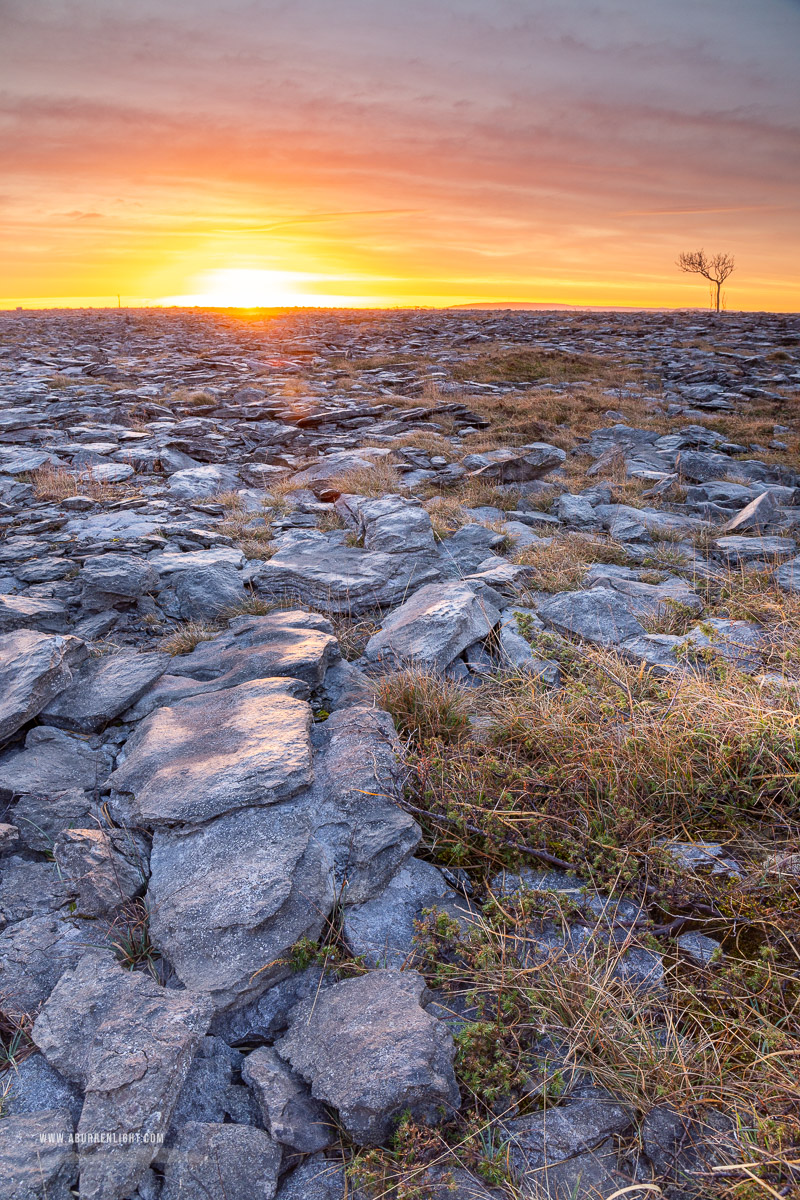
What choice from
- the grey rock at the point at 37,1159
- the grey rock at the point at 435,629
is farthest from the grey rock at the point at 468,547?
the grey rock at the point at 37,1159

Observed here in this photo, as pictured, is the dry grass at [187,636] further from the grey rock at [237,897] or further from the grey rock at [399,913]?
the grey rock at [399,913]

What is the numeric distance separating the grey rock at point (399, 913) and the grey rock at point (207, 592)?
9.57ft

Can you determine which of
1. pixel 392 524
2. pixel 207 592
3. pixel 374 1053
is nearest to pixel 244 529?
pixel 392 524

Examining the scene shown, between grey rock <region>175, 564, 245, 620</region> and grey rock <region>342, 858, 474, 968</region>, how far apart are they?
9.57 ft

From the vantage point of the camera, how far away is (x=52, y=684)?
3.61 m

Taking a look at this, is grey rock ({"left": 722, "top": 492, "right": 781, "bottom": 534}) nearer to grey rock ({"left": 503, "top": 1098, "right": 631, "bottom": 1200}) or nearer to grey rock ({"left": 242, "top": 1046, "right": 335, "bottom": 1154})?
grey rock ({"left": 503, "top": 1098, "right": 631, "bottom": 1200})

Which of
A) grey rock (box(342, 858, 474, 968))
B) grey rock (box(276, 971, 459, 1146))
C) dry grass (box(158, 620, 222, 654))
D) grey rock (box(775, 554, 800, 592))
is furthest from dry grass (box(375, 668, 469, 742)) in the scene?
grey rock (box(775, 554, 800, 592))

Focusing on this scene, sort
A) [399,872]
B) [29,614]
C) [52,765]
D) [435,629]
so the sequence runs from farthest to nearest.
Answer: [29,614] < [435,629] < [52,765] < [399,872]

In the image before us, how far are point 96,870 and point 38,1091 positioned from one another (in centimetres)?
73

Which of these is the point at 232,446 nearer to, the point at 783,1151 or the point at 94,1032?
the point at 94,1032

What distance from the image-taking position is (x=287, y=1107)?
1.91 meters

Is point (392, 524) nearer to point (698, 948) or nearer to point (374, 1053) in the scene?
point (698, 948)

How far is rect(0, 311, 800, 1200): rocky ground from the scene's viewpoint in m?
1.82

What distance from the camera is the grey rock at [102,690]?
361 centimetres
